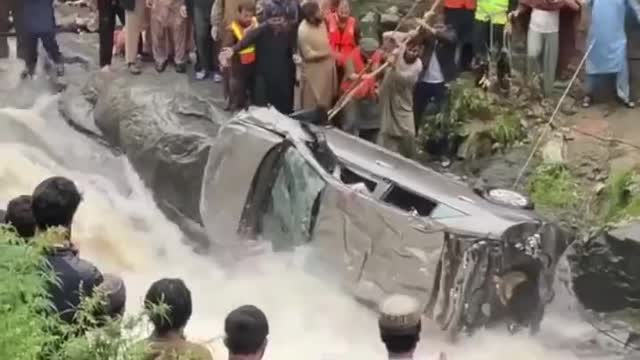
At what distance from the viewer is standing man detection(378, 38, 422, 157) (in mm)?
12133

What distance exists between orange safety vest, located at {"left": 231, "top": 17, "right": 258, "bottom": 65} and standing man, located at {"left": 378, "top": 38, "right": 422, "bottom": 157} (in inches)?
51.0

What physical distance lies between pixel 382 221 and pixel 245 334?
3.61m

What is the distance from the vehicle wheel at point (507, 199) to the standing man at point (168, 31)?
523 centimetres

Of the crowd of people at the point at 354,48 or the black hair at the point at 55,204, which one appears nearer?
the black hair at the point at 55,204

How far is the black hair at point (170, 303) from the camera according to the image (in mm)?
5910

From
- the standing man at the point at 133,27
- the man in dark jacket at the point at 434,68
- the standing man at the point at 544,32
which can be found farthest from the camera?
the standing man at the point at 133,27

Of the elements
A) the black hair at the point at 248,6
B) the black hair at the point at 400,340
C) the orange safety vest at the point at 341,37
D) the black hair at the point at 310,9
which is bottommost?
the orange safety vest at the point at 341,37

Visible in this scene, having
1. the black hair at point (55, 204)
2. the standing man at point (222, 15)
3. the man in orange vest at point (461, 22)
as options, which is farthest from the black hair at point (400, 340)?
the man in orange vest at point (461, 22)

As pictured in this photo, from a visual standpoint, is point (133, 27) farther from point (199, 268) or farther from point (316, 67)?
point (199, 268)

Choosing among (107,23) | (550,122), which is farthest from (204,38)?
(550,122)

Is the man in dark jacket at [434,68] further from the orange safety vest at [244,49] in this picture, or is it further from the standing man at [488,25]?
the orange safety vest at [244,49]

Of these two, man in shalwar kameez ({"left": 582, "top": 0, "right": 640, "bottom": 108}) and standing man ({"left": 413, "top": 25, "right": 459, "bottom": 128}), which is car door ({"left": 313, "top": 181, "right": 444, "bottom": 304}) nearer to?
standing man ({"left": 413, "top": 25, "right": 459, "bottom": 128})

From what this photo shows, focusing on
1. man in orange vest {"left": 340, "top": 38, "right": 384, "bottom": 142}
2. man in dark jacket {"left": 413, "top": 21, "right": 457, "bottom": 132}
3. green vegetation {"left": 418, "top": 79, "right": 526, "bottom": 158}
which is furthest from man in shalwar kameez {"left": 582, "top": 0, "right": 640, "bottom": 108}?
man in orange vest {"left": 340, "top": 38, "right": 384, "bottom": 142}

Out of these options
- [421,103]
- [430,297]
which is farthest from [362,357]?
[421,103]
